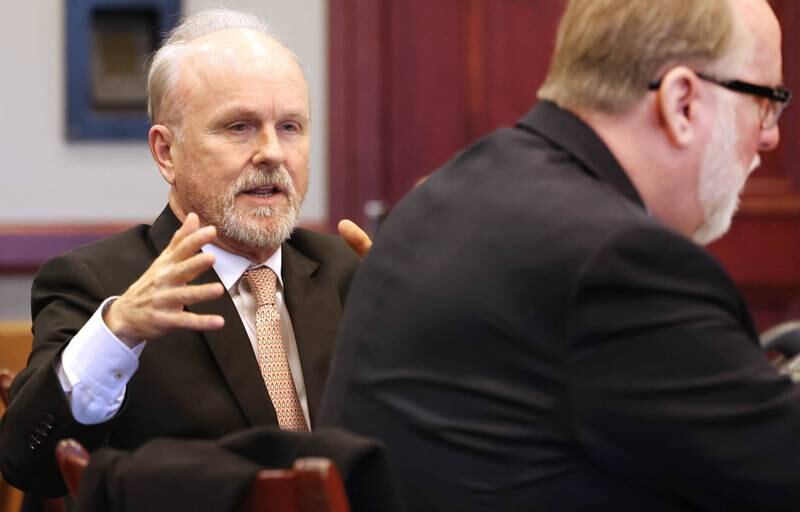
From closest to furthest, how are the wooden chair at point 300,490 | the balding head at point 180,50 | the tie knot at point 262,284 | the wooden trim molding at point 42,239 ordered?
the wooden chair at point 300,490
the tie knot at point 262,284
the balding head at point 180,50
the wooden trim molding at point 42,239

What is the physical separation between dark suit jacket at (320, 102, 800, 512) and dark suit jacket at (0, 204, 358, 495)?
0.54m

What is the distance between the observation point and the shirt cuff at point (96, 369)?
6.27 ft

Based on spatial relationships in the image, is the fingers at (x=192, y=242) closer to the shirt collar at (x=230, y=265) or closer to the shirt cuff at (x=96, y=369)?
the shirt cuff at (x=96, y=369)

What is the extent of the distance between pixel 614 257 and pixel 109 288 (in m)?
1.00

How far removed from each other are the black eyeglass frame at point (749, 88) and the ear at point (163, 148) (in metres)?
1.05

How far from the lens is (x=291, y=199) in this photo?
90.9 inches

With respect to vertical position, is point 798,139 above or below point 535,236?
below

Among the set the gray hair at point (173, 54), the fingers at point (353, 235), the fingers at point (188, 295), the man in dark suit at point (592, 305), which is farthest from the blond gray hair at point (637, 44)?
the gray hair at point (173, 54)

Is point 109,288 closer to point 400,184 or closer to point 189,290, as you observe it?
point 189,290

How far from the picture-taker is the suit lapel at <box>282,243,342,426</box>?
218 cm

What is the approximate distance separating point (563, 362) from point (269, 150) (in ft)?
3.22

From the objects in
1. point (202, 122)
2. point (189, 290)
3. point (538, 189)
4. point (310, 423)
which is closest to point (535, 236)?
point (538, 189)

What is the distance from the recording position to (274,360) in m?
2.18

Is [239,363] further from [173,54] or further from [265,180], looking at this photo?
[173,54]
